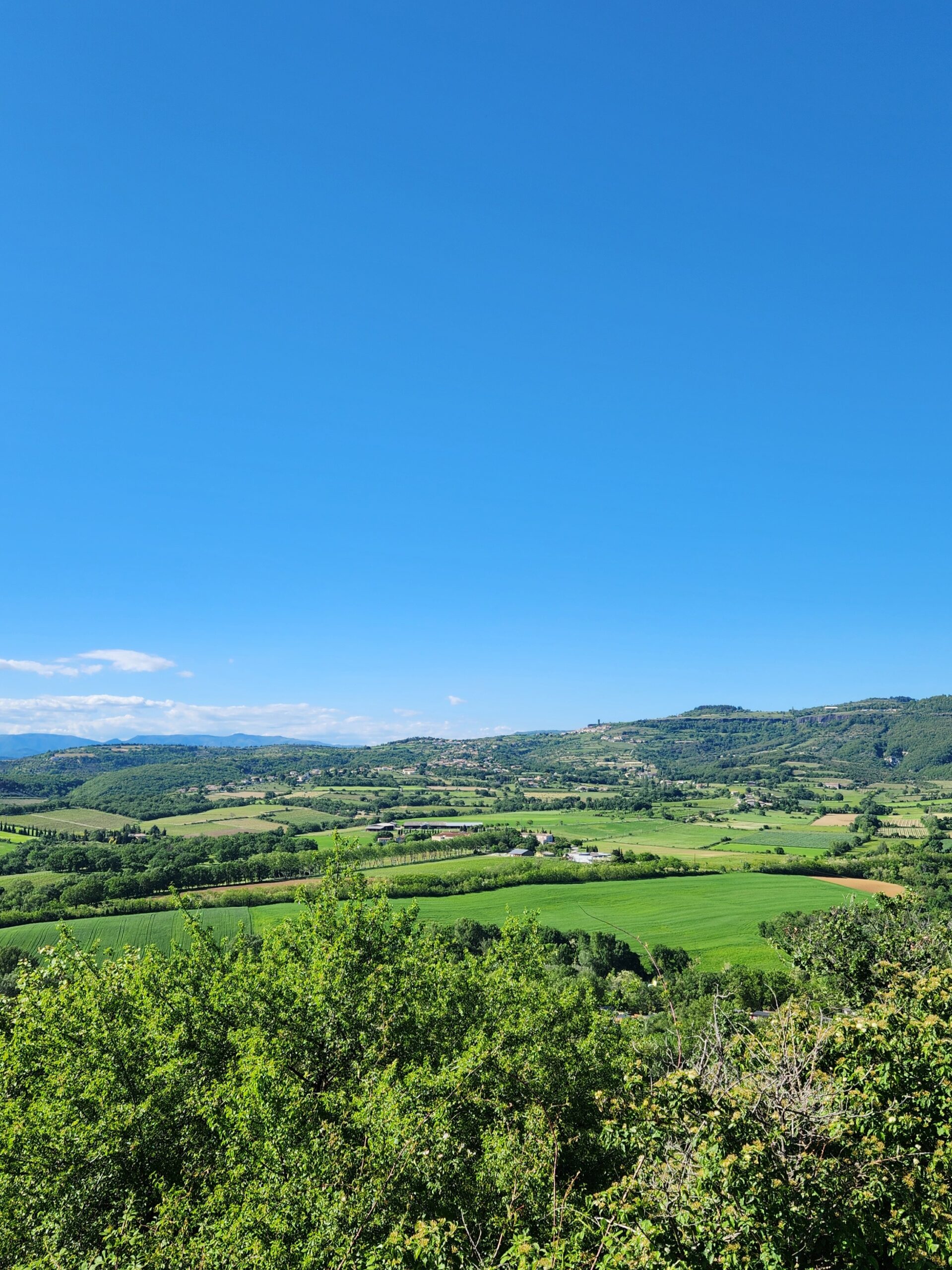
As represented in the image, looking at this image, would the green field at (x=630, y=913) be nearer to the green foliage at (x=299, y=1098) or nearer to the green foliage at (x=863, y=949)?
the green foliage at (x=863, y=949)

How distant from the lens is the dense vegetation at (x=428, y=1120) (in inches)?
480

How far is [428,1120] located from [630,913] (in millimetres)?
97045

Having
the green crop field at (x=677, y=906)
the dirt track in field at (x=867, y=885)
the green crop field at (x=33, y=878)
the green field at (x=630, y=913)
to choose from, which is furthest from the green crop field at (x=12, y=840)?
the dirt track in field at (x=867, y=885)

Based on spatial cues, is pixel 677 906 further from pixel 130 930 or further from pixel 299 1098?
pixel 299 1098

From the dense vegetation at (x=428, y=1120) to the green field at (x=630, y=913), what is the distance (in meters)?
61.7

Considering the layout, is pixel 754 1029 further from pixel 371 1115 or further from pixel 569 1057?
pixel 371 1115

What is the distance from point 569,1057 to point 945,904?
9860 centimetres

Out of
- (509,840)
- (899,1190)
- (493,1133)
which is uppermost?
(899,1190)

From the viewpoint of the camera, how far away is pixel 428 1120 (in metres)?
16.5

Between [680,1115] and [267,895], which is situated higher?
[680,1115]

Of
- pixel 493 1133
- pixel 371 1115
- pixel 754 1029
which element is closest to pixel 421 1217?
pixel 371 1115

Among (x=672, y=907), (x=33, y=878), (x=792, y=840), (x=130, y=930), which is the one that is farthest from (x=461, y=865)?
(x=792, y=840)

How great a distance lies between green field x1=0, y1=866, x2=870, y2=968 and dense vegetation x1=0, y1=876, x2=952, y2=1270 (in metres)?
61.7

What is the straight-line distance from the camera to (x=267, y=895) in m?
109
